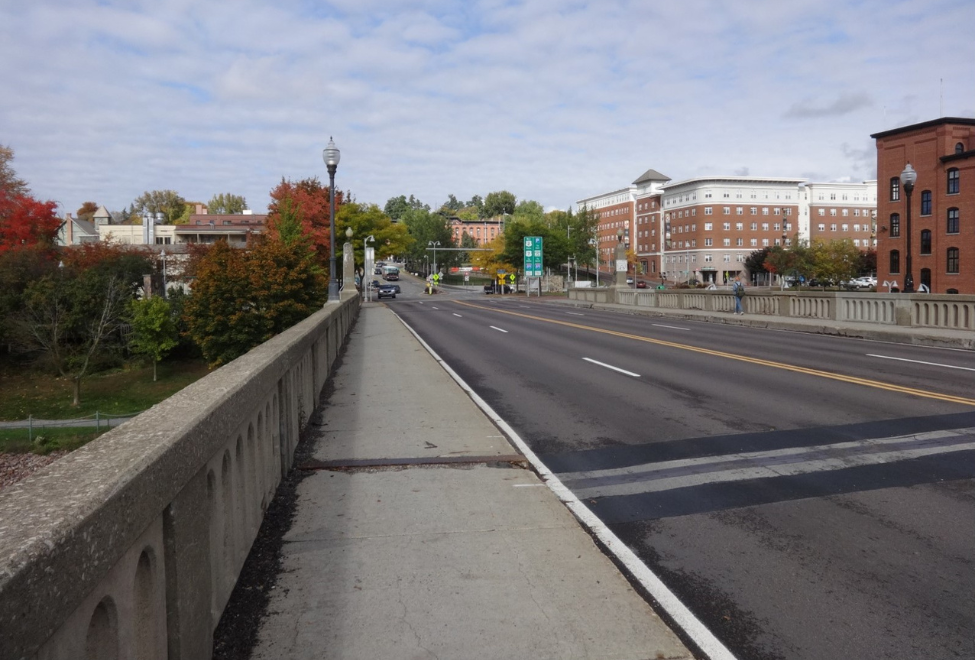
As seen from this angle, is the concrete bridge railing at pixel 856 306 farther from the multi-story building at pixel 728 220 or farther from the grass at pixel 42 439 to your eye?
the multi-story building at pixel 728 220

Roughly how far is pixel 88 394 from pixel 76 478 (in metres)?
58.2

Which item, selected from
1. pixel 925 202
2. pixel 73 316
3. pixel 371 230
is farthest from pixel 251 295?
pixel 925 202

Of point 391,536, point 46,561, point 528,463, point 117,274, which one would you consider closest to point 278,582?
point 391,536

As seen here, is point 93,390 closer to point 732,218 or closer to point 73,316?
point 73,316

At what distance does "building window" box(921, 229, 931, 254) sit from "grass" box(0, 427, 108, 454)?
6102 centimetres

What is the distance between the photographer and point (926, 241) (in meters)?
62.8

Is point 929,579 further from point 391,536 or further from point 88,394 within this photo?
point 88,394

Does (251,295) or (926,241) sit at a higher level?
(926,241)

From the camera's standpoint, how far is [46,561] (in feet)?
6.76

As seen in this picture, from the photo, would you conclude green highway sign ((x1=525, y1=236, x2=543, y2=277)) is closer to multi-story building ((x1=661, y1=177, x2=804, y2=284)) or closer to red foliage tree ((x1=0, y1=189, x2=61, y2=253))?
red foliage tree ((x1=0, y1=189, x2=61, y2=253))

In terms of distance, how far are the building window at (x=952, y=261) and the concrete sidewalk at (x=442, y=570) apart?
62.7 meters

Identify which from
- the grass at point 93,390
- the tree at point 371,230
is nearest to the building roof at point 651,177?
the tree at point 371,230

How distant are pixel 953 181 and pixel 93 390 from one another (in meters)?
66.8

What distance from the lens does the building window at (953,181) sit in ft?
199
